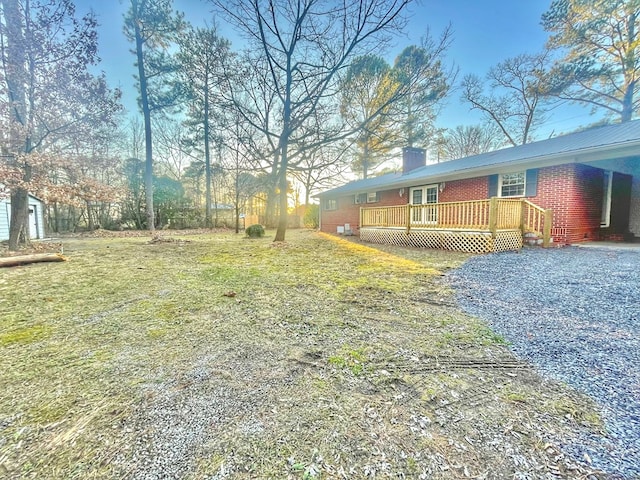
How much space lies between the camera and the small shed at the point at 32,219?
1087cm

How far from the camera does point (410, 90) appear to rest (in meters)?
10.0

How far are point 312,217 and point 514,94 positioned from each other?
52.5 feet

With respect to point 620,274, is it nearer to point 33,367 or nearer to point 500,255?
point 500,255

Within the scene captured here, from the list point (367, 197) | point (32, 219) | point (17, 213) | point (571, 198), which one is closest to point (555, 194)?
point (571, 198)

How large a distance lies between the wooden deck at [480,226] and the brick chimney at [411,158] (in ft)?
19.5

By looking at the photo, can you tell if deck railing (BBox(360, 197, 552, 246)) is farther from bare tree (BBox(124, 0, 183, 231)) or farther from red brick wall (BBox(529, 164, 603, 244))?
bare tree (BBox(124, 0, 183, 231))

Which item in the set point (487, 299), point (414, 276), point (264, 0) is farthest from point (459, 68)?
point (487, 299)

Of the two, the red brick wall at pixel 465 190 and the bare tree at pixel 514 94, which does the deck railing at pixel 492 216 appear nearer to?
the red brick wall at pixel 465 190

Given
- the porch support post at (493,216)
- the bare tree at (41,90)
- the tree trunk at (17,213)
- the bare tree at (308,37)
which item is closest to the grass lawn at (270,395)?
the porch support post at (493,216)

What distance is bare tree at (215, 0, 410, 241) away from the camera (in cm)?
859

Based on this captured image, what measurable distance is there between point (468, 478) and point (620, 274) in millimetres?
5436

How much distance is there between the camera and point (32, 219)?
12.7m

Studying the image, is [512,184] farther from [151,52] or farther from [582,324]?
[151,52]

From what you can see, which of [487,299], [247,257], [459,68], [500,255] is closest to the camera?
[487,299]
